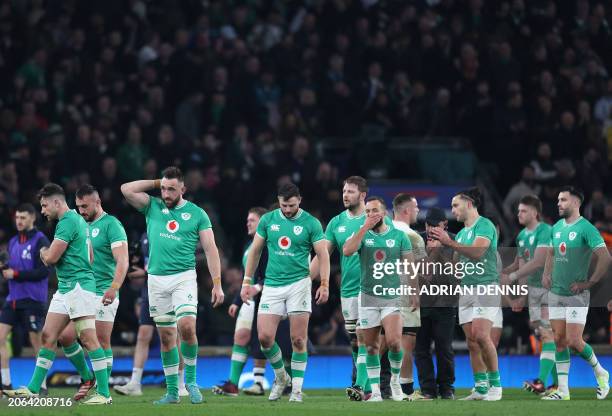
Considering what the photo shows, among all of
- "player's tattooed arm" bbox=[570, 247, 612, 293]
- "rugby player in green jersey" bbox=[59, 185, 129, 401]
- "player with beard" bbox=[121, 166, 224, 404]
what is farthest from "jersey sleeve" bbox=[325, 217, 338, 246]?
"player's tattooed arm" bbox=[570, 247, 612, 293]

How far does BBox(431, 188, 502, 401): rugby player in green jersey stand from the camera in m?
16.5

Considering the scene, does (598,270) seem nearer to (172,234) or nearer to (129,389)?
(172,234)

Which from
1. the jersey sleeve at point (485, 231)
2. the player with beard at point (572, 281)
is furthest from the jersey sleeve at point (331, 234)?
the player with beard at point (572, 281)

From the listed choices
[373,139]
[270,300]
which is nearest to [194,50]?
[373,139]

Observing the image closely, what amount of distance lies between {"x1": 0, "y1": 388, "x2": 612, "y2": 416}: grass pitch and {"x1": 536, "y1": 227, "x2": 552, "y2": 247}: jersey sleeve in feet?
7.53

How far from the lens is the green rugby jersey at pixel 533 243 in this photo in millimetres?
18375

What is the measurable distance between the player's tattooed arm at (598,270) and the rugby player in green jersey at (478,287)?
1.01 meters

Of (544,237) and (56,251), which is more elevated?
(544,237)

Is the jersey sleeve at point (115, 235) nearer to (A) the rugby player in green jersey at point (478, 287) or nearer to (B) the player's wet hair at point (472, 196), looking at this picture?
(A) the rugby player in green jersey at point (478, 287)

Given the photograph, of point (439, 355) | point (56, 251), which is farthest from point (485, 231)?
point (56, 251)

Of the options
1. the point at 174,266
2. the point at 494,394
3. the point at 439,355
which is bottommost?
the point at 494,394

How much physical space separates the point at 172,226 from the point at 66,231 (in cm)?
140

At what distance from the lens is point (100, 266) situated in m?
16.7

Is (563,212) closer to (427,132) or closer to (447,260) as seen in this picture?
(447,260)
